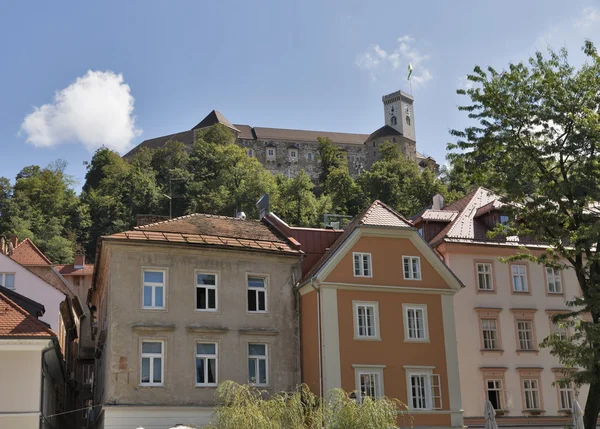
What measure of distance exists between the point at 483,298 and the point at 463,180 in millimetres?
9387

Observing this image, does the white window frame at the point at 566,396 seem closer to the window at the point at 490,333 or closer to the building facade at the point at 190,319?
the window at the point at 490,333

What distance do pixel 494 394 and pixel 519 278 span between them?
587 centimetres

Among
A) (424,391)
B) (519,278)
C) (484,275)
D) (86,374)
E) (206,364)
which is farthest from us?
(86,374)

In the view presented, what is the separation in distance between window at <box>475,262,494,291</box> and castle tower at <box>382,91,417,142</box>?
119m

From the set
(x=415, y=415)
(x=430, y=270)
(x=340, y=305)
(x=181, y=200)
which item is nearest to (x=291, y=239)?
(x=340, y=305)

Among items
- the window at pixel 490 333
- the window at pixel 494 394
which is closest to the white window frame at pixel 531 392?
the window at pixel 494 394

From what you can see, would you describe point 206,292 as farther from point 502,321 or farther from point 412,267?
point 502,321

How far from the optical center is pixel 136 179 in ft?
360

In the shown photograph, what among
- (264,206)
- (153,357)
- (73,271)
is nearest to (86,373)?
(73,271)

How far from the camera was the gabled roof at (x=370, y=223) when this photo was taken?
1195 inches

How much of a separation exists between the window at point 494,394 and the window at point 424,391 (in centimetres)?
613

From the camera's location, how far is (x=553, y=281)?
38125mm

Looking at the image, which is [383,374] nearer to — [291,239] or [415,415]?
[415,415]

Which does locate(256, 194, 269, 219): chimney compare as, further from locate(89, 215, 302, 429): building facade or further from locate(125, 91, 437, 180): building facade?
locate(125, 91, 437, 180): building facade
